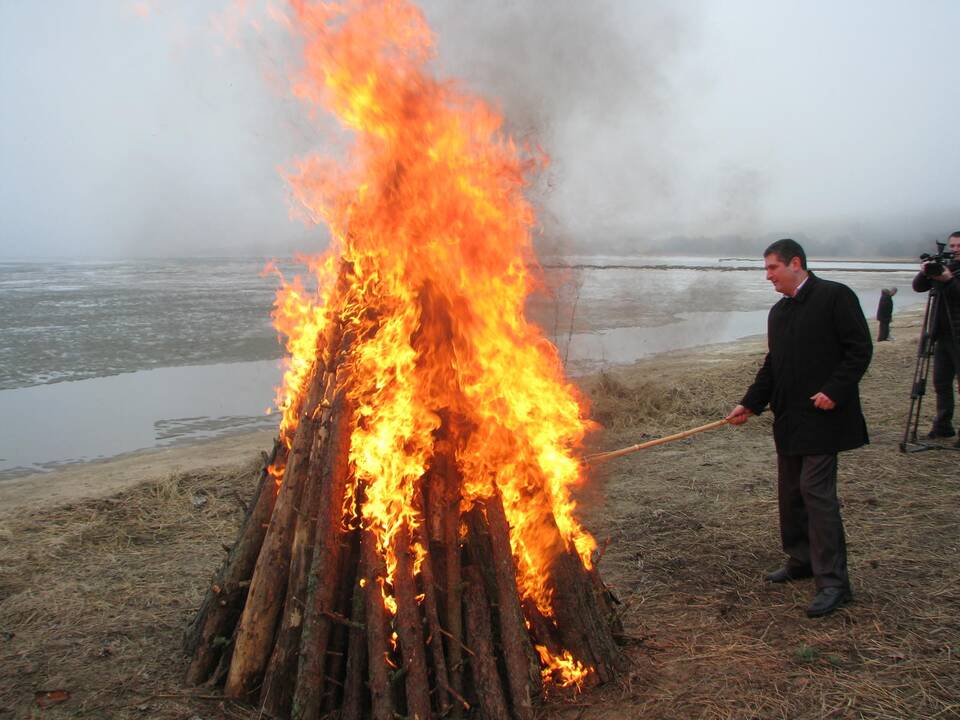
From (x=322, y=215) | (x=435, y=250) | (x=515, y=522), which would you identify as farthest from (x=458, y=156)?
(x=515, y=522)

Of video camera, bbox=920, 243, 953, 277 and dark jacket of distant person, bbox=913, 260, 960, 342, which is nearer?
video camera, bbox=920, 243, 953, 277

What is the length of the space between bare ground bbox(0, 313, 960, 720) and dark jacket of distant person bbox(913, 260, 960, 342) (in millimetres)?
1422

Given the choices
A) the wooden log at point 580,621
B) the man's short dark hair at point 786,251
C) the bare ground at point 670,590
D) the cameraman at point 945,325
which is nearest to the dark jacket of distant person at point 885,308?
the bare ground at point 670,590

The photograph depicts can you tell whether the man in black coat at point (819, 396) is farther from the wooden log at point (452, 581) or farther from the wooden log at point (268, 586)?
the wooden log at point (268, 586)

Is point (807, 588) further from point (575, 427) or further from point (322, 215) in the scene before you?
point (322, 215)

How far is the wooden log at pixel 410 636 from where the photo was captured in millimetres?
3447

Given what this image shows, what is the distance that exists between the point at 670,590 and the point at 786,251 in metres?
2.59

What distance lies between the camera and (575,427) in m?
5.11

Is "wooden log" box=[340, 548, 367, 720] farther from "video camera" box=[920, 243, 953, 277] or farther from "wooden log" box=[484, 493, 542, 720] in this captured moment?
"video camera" box=[920, 243, 953, 277]

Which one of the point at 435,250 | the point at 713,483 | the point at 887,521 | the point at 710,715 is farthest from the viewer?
the point at 713,483

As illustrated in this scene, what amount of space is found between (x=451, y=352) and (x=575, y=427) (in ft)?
4.41

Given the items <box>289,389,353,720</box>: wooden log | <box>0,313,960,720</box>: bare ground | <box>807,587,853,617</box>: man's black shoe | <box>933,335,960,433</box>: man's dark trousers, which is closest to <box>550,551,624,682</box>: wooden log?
<box>0,313,960,720</box>: bare ground

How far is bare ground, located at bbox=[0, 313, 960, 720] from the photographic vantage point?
374 cm

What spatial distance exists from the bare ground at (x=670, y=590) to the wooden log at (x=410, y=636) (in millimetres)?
698
